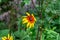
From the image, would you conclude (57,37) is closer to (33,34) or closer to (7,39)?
(33,34)

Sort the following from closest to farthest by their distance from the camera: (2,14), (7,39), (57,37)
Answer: (7,39), (57,37), (2,14)

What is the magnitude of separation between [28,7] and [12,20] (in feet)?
0.86

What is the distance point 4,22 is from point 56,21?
84cm

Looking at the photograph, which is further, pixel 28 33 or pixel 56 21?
pixel 56 21

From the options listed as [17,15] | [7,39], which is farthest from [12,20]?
[7,39]

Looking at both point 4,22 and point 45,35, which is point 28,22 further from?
point 4,22

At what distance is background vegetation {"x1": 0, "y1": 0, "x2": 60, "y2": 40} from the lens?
2.72 m

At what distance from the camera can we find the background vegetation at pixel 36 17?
2717 mm

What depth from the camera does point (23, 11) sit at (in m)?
3.40

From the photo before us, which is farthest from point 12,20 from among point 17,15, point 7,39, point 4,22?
point 7,39

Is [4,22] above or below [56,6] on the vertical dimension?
below

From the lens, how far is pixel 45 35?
2.77 metres

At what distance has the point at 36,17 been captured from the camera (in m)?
3.19

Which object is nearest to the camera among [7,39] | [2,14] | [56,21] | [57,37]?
[7,39]
